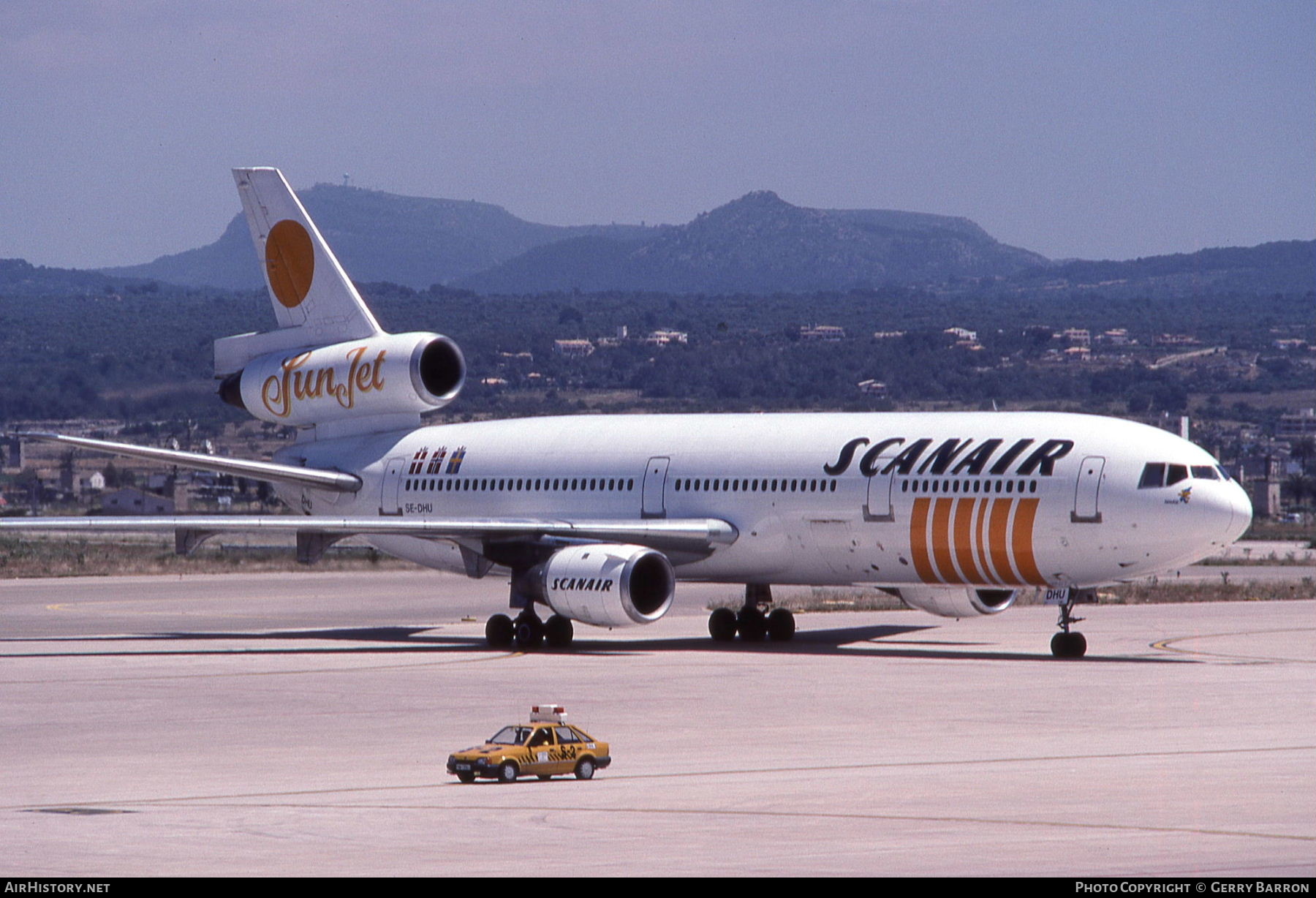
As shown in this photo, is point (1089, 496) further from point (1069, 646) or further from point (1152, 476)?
point (1069, 646)

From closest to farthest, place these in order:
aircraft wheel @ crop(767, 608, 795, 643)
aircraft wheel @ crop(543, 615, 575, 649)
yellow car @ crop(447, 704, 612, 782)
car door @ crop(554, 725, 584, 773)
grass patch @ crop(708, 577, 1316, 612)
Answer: yellow car @ crop(447, 704, 612, 782) < car door @ crop(554, 725, 584, 773) < aircraft wheel @ crop(543, 615, 575, 649) < aircraft wheel @ crop(767, 608, 795, 643) < grass patch @ crop(708, 577, 1316, 612)

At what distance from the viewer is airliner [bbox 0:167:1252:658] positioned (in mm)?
30938

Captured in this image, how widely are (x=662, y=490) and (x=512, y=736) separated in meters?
18.1

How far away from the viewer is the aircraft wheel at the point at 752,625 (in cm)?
3653

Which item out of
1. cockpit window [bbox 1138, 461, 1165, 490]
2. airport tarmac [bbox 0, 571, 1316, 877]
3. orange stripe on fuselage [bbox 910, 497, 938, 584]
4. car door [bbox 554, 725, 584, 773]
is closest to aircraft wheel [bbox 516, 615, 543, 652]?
airport tarmac [bbox 0, 571, 1316, 877]

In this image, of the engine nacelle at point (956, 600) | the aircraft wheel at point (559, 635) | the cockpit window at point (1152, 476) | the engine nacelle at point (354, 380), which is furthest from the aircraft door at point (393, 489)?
the cockpit window at point (1152, 476)

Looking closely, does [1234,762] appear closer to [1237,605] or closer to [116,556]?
[1237,605]

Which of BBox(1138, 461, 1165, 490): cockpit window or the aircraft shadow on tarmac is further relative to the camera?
the aircraft shadow on tarmac

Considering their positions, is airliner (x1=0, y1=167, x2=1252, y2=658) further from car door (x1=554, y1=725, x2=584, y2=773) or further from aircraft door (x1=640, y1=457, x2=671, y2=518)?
car door (x1=554, y1=725, x2=584, y2=773)

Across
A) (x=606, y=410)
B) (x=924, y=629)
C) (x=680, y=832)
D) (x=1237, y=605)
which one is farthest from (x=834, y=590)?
(x=606, y=410)

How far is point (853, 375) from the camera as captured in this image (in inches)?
7781

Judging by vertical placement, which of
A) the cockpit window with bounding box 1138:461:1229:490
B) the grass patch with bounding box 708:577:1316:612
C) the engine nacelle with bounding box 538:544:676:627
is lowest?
the grass patch with bounding box 708:577:1316:612

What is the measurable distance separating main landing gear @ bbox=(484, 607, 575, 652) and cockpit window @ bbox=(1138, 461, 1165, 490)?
1001cm

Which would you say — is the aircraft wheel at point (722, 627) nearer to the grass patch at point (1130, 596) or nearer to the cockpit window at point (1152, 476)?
the grass patch at point (1130, 596)
